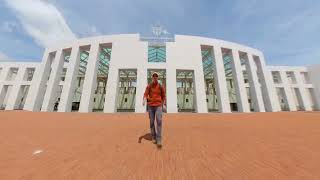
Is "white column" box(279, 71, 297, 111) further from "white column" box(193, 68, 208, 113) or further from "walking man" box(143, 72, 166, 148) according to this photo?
"walking man" box(143, 72, 166, 148)

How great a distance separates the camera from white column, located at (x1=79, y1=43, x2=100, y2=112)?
18844mm

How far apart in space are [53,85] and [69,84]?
2610 millimetres

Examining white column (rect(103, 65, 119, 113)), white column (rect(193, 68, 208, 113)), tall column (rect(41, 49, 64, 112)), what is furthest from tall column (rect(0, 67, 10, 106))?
white column (rect(193, 68, 208, 113))

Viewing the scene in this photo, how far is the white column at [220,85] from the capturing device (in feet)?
64.2

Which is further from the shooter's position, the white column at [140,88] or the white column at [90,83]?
the white column at [90,83]

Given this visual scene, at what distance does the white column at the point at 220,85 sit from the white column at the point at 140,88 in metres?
8.43

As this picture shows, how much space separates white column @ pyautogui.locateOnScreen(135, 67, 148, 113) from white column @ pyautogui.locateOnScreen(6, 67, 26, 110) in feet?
89.7

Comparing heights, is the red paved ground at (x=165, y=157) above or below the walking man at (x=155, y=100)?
below

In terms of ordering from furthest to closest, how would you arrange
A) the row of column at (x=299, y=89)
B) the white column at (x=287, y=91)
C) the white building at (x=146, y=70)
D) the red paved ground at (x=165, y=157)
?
1. the row of column at (x=299, y=89)
2. the white column at (x=287, y=91)
3. the white building at (x=146, y=70)
4. the red paved ground at (x=165, y=157)

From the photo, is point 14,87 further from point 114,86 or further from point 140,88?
point 140,88

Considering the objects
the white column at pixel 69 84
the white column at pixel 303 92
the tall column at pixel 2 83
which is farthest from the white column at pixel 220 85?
the tall column at pixel 2 83

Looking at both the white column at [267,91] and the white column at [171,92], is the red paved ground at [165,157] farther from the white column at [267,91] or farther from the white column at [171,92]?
the white column at [267,91]

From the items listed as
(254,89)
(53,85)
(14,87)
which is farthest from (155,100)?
(14,87)

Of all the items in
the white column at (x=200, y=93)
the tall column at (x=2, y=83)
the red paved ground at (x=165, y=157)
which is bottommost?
the red paved ground at (x=165, y=157)
